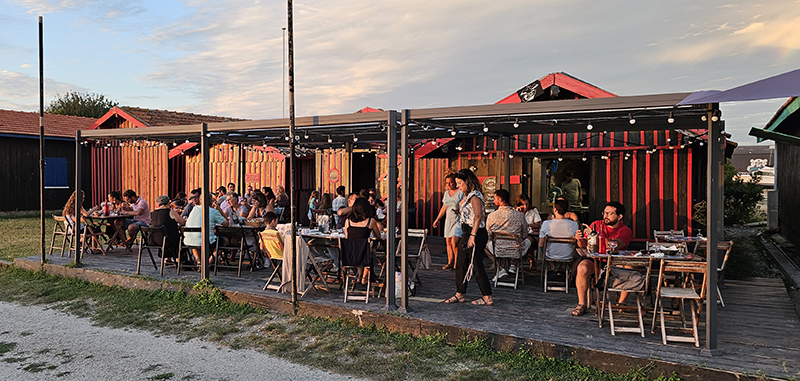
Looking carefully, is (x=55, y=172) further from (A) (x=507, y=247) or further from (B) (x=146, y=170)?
(A) (x=507, y=247)

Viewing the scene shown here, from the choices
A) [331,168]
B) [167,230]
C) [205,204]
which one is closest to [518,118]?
[205,204]

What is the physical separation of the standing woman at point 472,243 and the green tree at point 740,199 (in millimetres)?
14162

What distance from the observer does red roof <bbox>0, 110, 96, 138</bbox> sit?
2039 cm

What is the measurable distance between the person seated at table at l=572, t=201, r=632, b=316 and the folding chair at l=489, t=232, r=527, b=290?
866 mm

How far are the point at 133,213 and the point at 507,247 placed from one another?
687 cm

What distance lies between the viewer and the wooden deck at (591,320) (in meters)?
4.20

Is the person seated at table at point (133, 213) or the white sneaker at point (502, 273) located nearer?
the white sneaker at point (502, 273)

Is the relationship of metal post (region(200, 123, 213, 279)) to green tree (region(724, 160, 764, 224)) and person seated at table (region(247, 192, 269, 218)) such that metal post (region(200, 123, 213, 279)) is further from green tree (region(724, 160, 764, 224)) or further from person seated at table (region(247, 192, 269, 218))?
green tree (region(724, 160, 764, 224))

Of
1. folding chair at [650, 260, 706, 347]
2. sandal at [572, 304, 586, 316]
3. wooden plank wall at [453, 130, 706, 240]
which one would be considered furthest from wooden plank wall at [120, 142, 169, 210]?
folding chair at [650, 260, 706, 347]

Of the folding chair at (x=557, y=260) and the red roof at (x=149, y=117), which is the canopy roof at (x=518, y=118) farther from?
the red roof at (x=149, y=117)

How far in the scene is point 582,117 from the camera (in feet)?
19.1

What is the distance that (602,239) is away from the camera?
543cm

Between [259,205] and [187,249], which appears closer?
[187,249]

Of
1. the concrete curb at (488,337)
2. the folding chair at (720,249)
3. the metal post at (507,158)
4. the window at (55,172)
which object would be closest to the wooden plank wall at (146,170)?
the window at (55,172)
